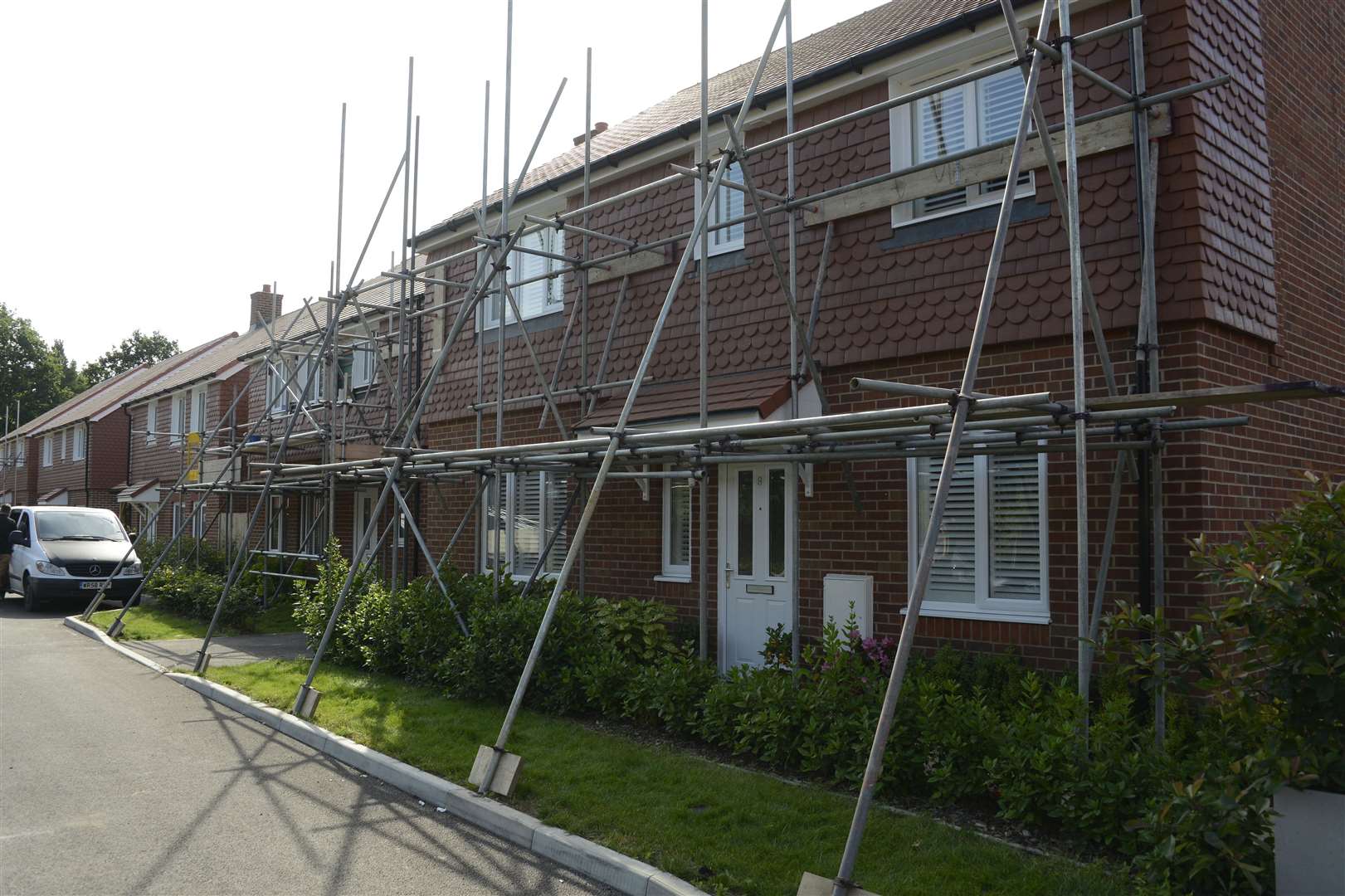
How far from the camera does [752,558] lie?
9.94m

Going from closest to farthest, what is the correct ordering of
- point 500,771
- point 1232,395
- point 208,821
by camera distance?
point 1232,395 → point 208,821 → point 500,771

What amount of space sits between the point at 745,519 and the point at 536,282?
521 centimetres

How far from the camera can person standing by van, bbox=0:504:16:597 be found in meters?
20.6

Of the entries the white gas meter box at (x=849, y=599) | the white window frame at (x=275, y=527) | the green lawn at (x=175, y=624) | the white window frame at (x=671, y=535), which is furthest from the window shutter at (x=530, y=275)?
the white window frame at (x=275, y=527)

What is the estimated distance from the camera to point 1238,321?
754 centimetres

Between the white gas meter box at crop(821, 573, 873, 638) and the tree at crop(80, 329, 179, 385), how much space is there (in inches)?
2954

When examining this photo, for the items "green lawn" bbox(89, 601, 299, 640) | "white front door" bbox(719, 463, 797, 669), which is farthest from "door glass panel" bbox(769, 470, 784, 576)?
"green lawn" bbox(89, 601, 299, 640)

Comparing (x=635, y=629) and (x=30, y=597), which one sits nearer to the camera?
(x=635, y=629)

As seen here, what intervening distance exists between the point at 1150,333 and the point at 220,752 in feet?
25.0

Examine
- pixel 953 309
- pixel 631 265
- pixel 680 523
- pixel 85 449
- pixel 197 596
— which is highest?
pixel 631 265

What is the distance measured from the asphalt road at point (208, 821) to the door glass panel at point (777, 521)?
4.25m

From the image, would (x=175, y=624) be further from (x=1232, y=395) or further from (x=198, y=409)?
(x=1232, y=395)

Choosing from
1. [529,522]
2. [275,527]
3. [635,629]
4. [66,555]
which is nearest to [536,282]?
[529,522]

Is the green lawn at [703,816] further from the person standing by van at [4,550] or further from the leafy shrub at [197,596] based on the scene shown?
the person standing by van at [4,550]
